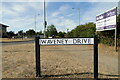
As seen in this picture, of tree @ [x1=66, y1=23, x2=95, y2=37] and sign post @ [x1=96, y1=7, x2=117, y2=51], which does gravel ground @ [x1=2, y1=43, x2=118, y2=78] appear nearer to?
sign post @ [x1=96, y1=7, x2=117, y2=51]

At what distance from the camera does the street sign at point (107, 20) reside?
1231cm

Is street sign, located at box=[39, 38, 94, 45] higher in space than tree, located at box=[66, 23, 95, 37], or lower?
lower

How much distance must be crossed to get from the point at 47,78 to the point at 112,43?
1109 cm

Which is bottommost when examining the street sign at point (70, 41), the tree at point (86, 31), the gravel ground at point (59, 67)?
the gravel ground at point (59, 67)

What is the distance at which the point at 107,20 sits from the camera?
1359 centimetres

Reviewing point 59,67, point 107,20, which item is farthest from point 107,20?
point 59,67

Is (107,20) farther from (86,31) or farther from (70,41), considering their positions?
(70,41)

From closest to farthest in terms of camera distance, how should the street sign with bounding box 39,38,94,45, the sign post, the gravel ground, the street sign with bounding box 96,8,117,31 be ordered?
the street sign with bounding box 39,38,94,45, the gravel ground, the sign post, the street sign with bounding box 96,8,117,31

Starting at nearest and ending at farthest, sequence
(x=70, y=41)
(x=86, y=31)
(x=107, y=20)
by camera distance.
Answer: (x=70, y=41) → (x=107, y=20) → (x=86, y=31)

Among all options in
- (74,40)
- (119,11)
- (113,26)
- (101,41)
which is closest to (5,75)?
(74,40)

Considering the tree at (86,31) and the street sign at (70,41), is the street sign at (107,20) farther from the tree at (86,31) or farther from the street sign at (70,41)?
the street sign at (70,41)

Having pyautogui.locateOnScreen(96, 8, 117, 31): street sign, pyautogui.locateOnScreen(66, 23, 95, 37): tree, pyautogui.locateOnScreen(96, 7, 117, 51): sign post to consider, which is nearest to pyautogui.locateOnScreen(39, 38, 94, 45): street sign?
pyautogui.locateOnScreen(96, 7, 117, 51): sign post

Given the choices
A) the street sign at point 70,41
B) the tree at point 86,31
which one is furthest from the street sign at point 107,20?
the street sign at point 70,41

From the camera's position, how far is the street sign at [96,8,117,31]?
12312mm
